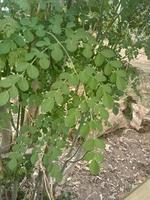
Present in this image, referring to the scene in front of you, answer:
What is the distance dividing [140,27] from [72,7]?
50 centimetres

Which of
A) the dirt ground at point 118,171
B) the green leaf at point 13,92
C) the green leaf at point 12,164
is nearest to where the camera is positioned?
the green leaf at point 13,92

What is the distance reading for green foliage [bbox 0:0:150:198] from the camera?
1.18 m

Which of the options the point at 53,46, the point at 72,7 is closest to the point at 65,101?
the point at 53,46

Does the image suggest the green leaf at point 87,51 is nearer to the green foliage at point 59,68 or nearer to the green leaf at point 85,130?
the green foliage at point 59,68

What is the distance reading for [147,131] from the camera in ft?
12.6

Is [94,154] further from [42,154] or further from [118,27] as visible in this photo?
[118,27]

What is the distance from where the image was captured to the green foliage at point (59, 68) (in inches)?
46.4

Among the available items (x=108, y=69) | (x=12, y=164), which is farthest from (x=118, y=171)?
(x=108, y=69)

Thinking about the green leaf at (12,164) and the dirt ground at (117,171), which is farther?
the dirt ground at (117,171)

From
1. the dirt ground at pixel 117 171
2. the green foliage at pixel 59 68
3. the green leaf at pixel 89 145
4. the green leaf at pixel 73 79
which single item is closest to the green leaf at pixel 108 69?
the green foliage at pixel 59 68

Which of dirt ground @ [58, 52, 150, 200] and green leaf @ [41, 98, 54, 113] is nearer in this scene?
green leaf @ [41, 98, 54, 113]

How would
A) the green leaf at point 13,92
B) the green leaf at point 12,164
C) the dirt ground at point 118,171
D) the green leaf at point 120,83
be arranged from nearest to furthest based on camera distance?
the green leaf at point 13,92, the green leaf at point 120,83, the green leaf at point 12,164, the dirt ground at point 118,171

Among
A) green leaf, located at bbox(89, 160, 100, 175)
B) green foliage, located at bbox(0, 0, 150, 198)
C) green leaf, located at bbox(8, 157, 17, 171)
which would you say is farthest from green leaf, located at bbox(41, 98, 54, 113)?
green leaf, located at bbox(8, 157, 17, 171)

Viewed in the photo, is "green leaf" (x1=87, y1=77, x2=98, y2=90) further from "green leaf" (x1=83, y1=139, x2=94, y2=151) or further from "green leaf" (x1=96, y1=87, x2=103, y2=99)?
"green leaf" (x1=83, y1=139, x2=94, y2=151)
